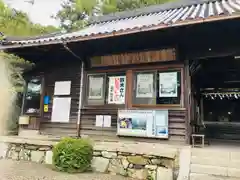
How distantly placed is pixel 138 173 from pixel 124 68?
2730mm

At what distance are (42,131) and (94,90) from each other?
2133 millimetres

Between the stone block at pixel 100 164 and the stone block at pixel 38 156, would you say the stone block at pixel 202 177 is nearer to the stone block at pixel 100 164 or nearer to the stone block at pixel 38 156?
the stone block at pixel 100 164

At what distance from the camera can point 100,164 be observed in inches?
208

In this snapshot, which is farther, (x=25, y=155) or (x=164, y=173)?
(x=25, y=155)

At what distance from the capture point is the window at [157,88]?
568 centimetres

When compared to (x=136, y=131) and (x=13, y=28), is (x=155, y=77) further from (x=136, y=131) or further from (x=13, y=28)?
(x=13, y=28)

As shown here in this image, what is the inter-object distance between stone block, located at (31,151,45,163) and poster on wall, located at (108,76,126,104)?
224cm

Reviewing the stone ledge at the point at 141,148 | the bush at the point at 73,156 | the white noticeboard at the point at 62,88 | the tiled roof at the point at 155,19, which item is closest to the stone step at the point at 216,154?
the stone ledge at the point at 141,148

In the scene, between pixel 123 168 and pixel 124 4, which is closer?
pixel 123 168

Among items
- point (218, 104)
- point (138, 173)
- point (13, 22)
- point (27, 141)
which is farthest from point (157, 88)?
point (13, 22)

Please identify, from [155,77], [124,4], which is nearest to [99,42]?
[155,77]

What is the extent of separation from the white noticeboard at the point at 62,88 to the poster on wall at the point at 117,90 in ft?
4.56

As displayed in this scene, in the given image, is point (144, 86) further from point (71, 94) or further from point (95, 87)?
point (71, 94)

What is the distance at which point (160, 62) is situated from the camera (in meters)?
5.86
